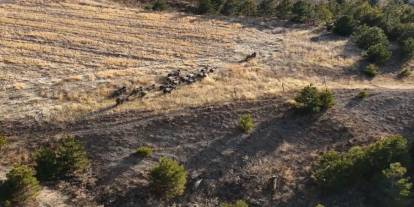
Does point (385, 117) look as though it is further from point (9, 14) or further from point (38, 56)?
point (9, 14)

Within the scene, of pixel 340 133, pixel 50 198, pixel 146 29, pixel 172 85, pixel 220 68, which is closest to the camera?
pixel 50 198

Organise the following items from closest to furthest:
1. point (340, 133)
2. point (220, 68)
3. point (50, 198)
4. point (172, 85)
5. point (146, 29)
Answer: point (50, 198), point (340, 133), point (172, 85), point (220, 68), point (146, 29)

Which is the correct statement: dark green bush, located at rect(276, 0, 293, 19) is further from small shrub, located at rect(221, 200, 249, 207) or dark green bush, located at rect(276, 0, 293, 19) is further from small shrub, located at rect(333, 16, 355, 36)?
small shrub, located at rect(221, 200, 249, 207)

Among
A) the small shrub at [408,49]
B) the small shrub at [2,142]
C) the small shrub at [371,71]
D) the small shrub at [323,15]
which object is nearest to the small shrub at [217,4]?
the small shrub at [323,15]

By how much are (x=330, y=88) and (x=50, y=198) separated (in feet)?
80.9

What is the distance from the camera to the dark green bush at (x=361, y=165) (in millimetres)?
32000

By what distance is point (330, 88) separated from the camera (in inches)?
1720

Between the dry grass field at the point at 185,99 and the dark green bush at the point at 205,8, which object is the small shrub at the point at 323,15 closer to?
the dry grass field at the point at 185,99

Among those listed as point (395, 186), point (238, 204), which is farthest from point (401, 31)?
point (238, 204)

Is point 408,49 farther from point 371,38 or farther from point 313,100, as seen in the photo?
point 313,100

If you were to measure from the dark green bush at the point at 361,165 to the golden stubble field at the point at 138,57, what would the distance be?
10746 millimetres

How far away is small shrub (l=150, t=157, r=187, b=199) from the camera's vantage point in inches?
1206

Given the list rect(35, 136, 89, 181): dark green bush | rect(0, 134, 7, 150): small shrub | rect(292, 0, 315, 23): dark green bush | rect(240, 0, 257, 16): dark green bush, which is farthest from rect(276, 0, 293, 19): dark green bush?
rect(0, 134, 7, 150): small shrub

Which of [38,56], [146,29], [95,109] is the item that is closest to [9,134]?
[95,109]
